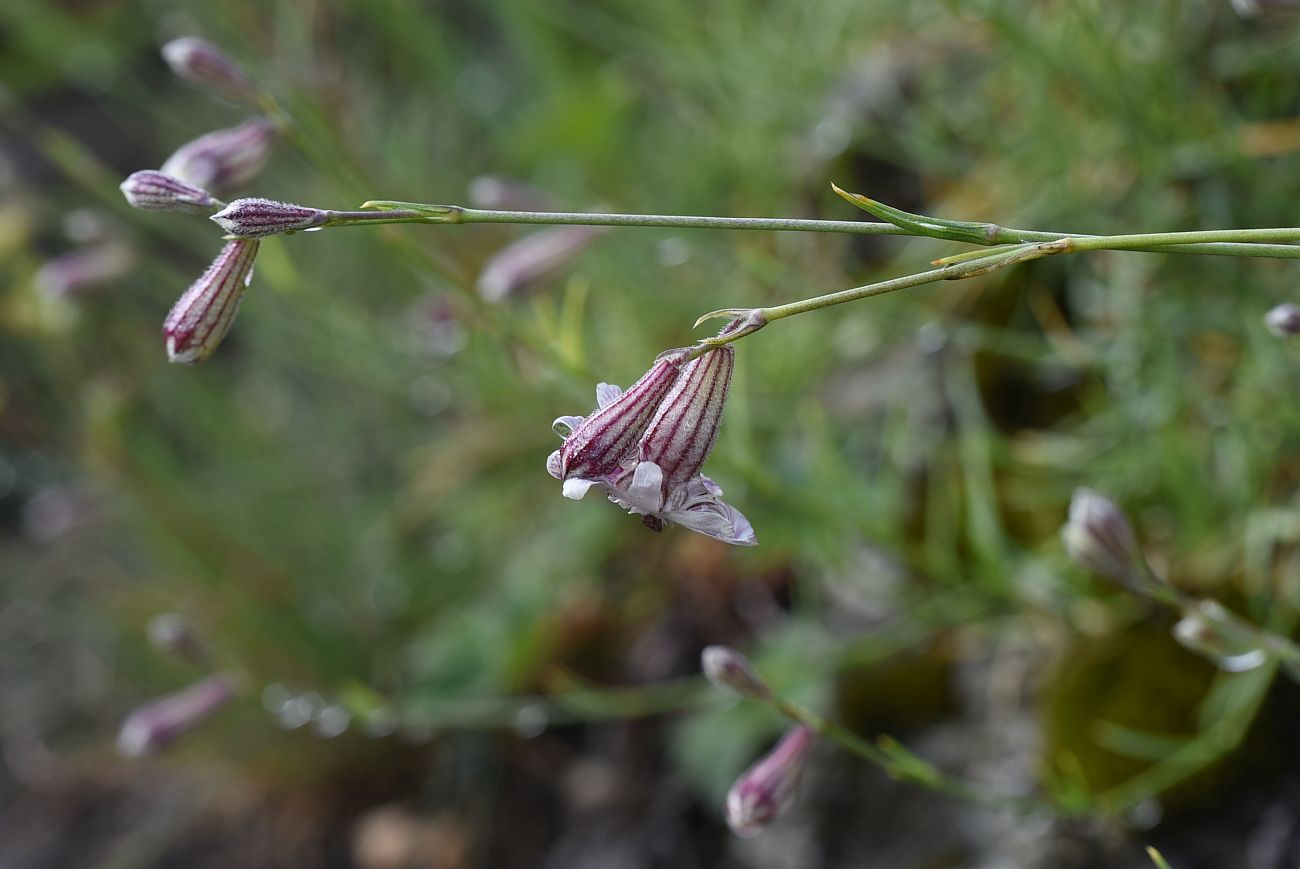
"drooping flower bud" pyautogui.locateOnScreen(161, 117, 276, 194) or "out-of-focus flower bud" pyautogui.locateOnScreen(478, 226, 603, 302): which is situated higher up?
"drooping flower bud" pyautogui.locateOnScreen(161, 117, 276, 194)

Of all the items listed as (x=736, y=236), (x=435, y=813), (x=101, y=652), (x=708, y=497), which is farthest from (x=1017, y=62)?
(x=101, y=652)

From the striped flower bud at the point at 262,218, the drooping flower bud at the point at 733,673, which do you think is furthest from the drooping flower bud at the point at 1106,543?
the striped flower bud at the point at 262,218

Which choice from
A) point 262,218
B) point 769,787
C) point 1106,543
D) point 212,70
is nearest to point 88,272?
point 212,70

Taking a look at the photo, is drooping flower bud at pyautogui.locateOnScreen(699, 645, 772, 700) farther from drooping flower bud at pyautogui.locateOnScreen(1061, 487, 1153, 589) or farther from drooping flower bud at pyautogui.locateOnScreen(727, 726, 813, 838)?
drooping flower bud at pyautogui.locateOnScreen(1061, 487, 1153, 589)

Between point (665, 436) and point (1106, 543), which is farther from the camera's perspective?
point (1106, 543)

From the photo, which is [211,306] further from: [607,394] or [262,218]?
[607,394]

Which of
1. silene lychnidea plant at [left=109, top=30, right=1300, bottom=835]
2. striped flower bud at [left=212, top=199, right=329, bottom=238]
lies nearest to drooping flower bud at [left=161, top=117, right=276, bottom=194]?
silene lychnidea plant at [left=109, top=30, right=1300, bottom=835]
